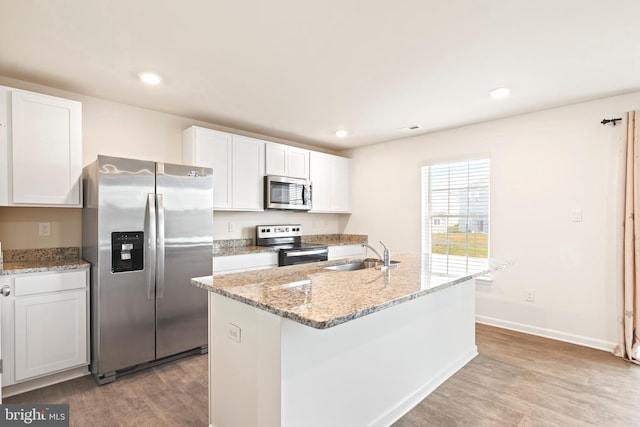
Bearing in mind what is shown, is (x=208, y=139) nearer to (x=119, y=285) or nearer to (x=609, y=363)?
(x=119, y=285)

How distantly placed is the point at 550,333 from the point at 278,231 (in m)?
3.36

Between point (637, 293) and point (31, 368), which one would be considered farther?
point (637, 293)

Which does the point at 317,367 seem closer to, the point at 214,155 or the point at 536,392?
the point at 536,392

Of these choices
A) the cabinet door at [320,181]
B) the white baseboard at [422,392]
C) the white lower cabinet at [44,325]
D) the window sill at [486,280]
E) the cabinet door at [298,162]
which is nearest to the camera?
the white baseboard at [422,392]

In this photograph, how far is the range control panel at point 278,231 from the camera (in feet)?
14.4

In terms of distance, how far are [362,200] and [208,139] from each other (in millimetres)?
2590

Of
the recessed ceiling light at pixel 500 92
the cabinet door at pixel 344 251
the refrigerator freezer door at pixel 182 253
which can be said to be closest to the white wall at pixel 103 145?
the refrigerator freezer door at pixel 182 253

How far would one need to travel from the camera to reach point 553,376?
261 cm

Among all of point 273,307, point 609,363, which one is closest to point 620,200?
point 609,363

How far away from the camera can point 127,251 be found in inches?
106

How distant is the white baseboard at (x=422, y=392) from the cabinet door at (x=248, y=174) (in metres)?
2.67

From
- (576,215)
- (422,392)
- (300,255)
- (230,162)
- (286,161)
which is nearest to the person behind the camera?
(422,392)

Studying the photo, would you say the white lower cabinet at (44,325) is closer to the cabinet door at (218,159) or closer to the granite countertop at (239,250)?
the granite countertop at (239,250)

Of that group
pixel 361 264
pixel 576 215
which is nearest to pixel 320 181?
pixel 361 264
